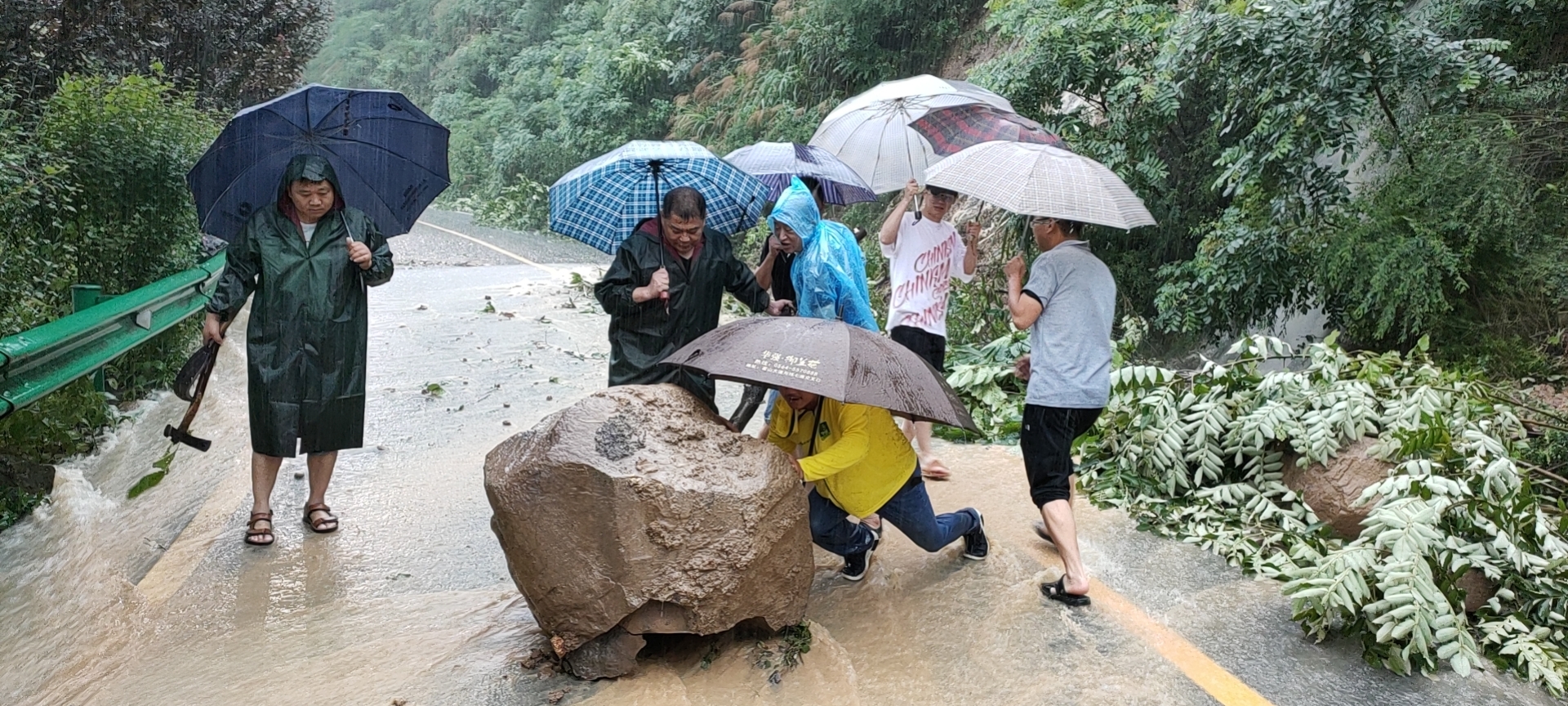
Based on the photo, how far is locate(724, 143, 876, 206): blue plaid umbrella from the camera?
232 inches

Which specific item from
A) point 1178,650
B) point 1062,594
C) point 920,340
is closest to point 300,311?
point 920,340

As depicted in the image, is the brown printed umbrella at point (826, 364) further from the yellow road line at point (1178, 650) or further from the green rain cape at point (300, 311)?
Result: the green rain cape at point (300, 311)

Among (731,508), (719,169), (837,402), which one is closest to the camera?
(731,508)

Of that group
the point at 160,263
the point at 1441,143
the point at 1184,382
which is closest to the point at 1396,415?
the point at 1184,382

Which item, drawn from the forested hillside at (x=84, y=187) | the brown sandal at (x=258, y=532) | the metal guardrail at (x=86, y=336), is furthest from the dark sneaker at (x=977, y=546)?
the forested hillside at (x=84, y=187)

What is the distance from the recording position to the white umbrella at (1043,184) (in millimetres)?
4445

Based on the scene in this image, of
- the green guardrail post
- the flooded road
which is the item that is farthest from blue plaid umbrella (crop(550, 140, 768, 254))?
the green guardrail post

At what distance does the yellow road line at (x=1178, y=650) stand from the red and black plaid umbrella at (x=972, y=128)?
2293mm

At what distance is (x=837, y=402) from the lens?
4.32 metres

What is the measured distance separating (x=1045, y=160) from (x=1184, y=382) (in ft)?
8.27

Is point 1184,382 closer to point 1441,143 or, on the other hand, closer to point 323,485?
point 1441,143

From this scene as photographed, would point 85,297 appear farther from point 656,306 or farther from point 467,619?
point 656,306

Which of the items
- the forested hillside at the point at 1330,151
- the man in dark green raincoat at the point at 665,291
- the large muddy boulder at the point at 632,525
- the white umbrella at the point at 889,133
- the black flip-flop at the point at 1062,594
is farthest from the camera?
the forested hillside at the point at 1330,151

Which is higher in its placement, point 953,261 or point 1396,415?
point 953,261
